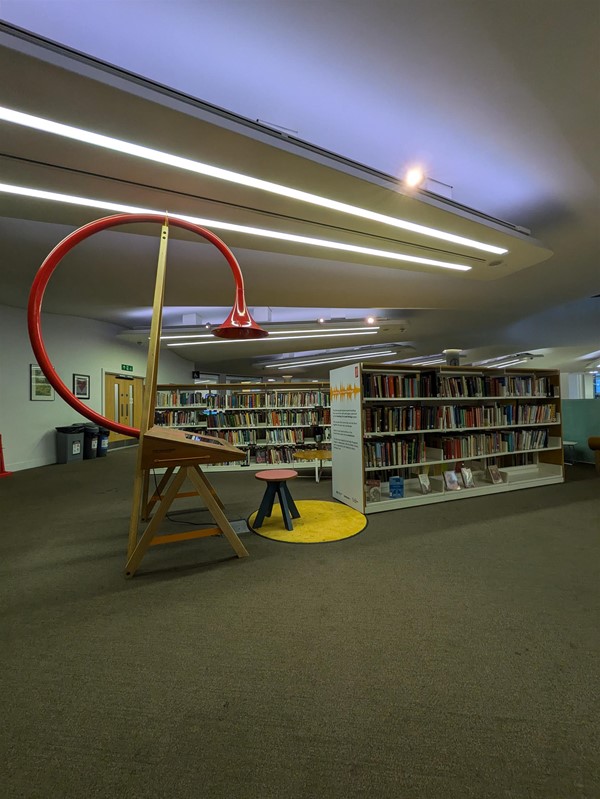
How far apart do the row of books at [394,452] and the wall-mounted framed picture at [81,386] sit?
24.4 feet

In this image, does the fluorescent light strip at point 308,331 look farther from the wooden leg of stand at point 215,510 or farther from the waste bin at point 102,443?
the wooden leg of stand at point 215,510

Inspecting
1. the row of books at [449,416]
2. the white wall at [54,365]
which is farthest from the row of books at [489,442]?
the white wall at [54,365]

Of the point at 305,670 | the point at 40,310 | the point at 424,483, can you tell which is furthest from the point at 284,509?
the point at 40,310

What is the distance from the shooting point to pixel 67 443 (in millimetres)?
7574

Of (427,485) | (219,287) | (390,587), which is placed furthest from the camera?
(219,287)

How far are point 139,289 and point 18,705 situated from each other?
521 centimetres

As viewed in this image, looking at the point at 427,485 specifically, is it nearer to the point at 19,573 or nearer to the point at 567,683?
the point at 567,683

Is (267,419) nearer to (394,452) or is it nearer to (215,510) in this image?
(394,452)

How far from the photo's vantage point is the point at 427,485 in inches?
174

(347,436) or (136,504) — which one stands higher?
(347,436)

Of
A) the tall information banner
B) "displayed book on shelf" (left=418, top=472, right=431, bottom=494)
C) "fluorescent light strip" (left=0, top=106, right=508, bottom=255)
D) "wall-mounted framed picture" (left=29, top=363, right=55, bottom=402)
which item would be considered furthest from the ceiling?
"wall-mounted framed picture" (left=29, top=363, right=55, bottom=402)

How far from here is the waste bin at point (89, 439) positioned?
8009 millimetres

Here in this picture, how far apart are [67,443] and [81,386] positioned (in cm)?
150

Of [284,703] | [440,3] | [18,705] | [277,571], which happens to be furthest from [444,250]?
[18,705]
